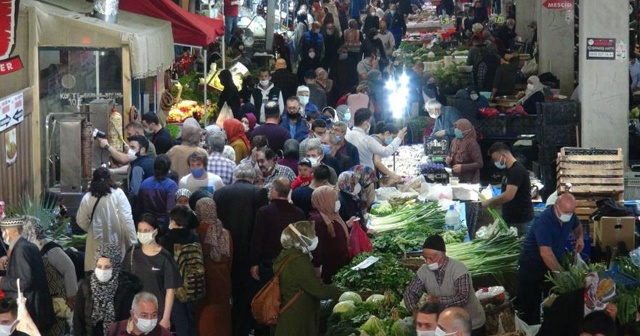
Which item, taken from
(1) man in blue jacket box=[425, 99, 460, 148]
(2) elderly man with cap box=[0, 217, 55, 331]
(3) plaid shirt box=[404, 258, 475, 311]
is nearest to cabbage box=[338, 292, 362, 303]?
(3) plaid shirt box=[404, 258, 475, 311]

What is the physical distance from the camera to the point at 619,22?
19562mm

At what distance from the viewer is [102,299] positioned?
11.6 m

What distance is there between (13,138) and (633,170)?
8.54 meters

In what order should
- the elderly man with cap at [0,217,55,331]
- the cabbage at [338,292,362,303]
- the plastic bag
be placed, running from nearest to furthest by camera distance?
the elderly man with cap at [0,217,55,331]
the cabbage at [338,292,362,303]
the plastic bag

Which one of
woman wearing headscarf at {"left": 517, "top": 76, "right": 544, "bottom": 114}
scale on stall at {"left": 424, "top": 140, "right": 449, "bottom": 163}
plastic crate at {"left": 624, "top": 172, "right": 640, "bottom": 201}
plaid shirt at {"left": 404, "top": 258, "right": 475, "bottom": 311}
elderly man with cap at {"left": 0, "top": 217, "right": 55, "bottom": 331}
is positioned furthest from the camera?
→ woman wearing headscarf at {"left": 517, "top": 76, "right": 544, "bottom": 114}

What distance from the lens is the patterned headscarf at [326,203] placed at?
13414 mm

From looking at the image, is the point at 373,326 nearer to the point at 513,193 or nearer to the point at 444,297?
the point at 444,297

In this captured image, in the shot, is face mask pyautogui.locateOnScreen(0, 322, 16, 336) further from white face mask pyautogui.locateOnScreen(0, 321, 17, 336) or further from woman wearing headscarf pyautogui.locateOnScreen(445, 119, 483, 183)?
woman wearing headscarf pyautogui.locateOnScreen(445, 119, 483, 183)

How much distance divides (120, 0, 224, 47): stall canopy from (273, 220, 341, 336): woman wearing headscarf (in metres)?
7.97

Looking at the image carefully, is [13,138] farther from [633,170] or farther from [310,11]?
[310,11]

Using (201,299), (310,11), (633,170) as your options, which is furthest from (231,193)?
(310,11)

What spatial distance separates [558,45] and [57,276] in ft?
53.1

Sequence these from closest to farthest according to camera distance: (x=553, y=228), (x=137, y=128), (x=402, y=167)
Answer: (x=553, y=228)
(x=137, y=128)
(x=402, y=167)

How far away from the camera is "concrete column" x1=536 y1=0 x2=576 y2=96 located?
26641 mm
